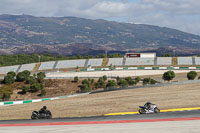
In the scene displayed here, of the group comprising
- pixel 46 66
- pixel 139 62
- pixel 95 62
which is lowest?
pixel 46 66

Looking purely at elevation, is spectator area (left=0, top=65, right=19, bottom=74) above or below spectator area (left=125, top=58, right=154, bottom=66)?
below

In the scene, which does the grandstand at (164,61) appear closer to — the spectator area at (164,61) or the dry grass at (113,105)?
the spectator area at (164,61)

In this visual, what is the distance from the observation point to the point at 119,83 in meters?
79.3

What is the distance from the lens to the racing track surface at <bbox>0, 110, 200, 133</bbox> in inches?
826

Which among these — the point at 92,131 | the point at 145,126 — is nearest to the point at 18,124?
the point at 92,131

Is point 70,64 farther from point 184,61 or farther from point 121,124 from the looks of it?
point 121,124

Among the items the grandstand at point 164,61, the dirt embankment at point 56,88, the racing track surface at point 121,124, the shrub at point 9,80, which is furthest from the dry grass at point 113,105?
the grandstand at point 164,61

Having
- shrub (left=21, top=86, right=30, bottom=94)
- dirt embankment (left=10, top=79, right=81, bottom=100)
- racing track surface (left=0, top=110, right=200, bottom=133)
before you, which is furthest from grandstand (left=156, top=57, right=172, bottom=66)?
racing track surface (left=0, top=110, right=200, bottom=133)

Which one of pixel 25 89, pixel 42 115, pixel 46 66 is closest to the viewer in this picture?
pixel 42 115

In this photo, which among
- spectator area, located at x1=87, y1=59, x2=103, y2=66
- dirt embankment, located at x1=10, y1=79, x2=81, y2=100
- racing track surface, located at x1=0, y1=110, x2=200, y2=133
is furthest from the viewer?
spectator area, located at x1=87, y1=59, x2=103, y2=66

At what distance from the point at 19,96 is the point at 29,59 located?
309 feet

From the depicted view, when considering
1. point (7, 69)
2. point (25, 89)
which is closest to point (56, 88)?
point (25, 89)

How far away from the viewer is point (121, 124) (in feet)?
76.0

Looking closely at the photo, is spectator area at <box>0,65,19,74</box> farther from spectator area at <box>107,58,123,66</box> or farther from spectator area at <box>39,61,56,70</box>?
spectator area at <box>107,58,123,66</box>
